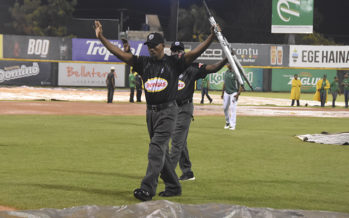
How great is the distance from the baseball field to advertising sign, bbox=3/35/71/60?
2934cm

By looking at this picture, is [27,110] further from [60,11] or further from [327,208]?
[60,11]

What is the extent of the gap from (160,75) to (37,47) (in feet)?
143

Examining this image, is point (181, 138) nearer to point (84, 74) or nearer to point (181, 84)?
point (181, 84)

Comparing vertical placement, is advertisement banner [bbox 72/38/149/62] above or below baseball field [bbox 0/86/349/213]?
above

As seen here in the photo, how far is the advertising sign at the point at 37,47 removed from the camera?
4903 centimetres

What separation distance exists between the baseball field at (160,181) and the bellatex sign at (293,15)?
37.9 m

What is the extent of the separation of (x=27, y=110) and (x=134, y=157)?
1516cm

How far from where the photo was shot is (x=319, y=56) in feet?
179

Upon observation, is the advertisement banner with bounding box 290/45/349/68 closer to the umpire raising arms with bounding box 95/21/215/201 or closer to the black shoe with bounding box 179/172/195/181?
the black shoe with bounding box 179/172/195/181

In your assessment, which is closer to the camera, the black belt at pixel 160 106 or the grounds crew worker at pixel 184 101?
the black belt at pixel 160 106

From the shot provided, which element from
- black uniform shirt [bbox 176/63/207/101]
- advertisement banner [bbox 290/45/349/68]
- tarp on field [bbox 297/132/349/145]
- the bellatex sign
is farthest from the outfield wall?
black uniform shirt [bbox 176/63/207/101]

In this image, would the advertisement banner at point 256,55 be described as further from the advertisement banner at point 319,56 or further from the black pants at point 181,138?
the black pants at point 181,138

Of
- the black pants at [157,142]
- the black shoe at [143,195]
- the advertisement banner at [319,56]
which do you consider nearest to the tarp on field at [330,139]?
the black pants at [157,142]

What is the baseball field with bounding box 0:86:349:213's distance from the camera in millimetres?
8172
